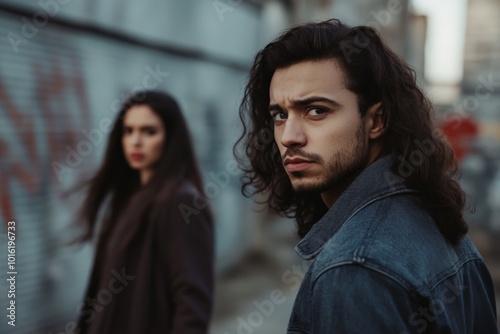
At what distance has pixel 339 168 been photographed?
180cm

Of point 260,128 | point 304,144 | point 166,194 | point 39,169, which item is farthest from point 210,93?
point 304,144

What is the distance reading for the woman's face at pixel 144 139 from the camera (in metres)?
3.41

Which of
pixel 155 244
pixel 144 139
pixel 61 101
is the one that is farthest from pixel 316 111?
pixel 61 101

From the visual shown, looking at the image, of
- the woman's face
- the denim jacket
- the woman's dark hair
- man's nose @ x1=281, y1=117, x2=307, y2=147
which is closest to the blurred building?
the woman's face

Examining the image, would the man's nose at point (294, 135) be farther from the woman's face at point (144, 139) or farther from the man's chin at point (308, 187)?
the woman's face at point (144, 139)

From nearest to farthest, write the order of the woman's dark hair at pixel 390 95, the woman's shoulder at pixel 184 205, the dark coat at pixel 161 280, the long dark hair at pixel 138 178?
the woman's dark hair at pixel 390 95 < the dark coat at pixel 161 280 < the woman's shoulder at pixel 184 205 < the long dark hair at pixel 138 178

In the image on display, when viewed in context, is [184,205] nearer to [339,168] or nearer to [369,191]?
[339,168]

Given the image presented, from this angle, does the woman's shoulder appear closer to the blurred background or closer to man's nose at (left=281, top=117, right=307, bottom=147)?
the blurred background

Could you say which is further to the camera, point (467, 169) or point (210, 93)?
point (467, 169)

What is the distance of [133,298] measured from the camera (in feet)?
10.0

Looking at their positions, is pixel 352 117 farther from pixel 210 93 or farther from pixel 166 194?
pixel 210 93

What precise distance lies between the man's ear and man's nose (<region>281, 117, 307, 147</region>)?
0.68ft

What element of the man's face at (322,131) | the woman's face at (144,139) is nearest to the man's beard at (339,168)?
the man's face at (322,131)

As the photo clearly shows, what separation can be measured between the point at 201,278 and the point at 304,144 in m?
1.48
